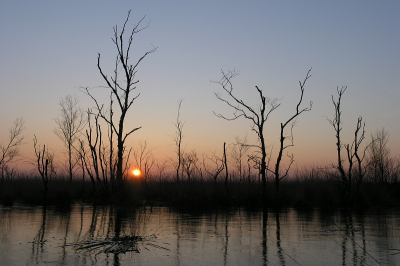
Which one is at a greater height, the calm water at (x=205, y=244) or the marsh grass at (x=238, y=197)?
the marsh grass at (x=238, y=197)

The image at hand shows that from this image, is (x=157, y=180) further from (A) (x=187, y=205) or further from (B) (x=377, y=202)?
(B) (x=377, y=202)

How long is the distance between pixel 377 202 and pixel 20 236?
20402 mm

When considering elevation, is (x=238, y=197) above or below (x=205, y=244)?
above

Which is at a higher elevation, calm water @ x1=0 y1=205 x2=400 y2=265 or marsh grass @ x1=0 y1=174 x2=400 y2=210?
marsh grass @ x1=0 y1=174 x2=400 y2=210

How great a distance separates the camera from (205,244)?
362 inches

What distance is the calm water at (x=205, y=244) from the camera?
24.1ft

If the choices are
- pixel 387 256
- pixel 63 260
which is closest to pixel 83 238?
pixel 63 260

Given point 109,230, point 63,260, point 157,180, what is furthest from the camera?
point 157,180

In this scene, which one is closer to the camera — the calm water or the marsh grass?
the calm water

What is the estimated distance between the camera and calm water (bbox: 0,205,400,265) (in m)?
7.34

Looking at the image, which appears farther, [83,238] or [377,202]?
[377,202]

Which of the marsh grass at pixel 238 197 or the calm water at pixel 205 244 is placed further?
the marsh grass at pixel 238 197

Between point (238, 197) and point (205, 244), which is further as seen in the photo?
point (238, 197)

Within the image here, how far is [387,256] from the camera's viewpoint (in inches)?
307
